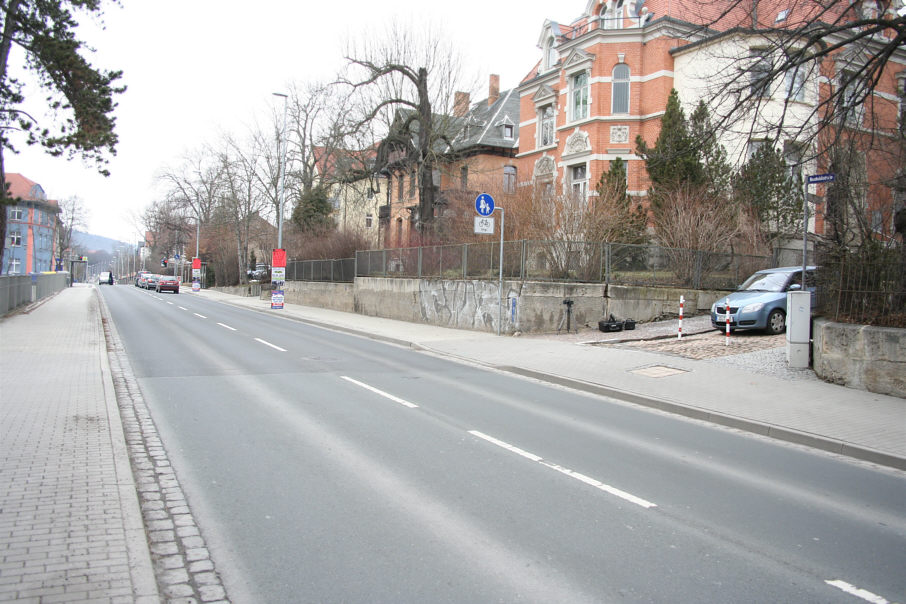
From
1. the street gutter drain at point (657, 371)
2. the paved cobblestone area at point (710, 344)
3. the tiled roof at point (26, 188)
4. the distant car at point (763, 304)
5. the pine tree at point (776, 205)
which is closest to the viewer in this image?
the street gutter drain at point (657, 371)

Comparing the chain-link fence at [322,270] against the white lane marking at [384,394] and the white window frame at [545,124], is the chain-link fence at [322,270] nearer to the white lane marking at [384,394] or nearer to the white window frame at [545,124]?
the white window frame at [545,124]

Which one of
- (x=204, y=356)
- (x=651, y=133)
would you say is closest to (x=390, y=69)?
(x=651, y=133)

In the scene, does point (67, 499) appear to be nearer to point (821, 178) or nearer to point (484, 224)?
point (821, 178)

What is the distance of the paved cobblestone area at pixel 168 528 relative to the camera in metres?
3.47

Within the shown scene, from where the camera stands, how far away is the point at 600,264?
729 inches

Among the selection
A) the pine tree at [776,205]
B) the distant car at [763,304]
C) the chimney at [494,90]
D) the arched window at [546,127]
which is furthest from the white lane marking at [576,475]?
the chimney at [494,90]

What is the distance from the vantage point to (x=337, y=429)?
23.5 ft

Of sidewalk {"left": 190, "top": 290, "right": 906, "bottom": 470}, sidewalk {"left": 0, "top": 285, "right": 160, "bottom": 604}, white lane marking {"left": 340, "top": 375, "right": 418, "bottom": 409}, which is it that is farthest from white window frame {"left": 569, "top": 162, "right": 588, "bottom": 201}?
sidewalk {"left": 0, "top": 285, "right": 160, "bottom": 604}

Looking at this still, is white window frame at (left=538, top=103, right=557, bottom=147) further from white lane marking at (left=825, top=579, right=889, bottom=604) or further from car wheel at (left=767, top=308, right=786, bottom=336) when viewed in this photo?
white lane marking at (left=825, top=579, right=889, bottom=604)

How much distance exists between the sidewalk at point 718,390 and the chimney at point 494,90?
36248mm

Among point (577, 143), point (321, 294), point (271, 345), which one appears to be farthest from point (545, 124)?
point (271, 345)

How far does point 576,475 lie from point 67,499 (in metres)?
4.05

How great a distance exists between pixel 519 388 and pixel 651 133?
22227 millimetres

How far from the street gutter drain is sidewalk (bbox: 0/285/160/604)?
869cm
